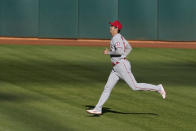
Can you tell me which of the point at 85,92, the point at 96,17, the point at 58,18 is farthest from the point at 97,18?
the point at 85,92

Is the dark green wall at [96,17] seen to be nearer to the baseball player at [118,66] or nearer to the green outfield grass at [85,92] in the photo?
the green outfield grass at [85,92]

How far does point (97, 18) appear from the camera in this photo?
30922 mm

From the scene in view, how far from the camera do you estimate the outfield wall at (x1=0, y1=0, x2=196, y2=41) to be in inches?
1204

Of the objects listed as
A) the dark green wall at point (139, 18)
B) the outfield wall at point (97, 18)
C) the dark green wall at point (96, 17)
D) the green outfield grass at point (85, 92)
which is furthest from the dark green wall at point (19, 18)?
the dark green wall at point (139, 18)

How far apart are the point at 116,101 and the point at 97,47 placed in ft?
45.3

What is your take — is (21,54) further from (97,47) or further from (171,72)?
(171,72)

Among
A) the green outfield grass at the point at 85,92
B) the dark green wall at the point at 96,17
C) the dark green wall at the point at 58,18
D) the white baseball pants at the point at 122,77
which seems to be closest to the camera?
the green outfield grass at the point at 85,92

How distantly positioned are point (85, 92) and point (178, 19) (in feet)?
44.5

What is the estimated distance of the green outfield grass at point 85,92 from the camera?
44.8ft

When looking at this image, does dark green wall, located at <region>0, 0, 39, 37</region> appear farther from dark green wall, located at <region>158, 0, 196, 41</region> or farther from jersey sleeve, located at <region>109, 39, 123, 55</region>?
jersey sleeve, located at <region>109, 39, 123, 55</region>

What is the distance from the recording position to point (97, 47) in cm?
3033

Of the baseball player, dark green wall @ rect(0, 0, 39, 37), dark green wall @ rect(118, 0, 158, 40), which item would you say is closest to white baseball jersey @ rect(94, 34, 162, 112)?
the baseball player

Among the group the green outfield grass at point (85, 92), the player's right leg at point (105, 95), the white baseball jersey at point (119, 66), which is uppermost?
the white baseball jersey at point (119, 66)

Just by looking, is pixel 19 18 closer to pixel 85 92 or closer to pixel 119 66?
pixel 85 92
